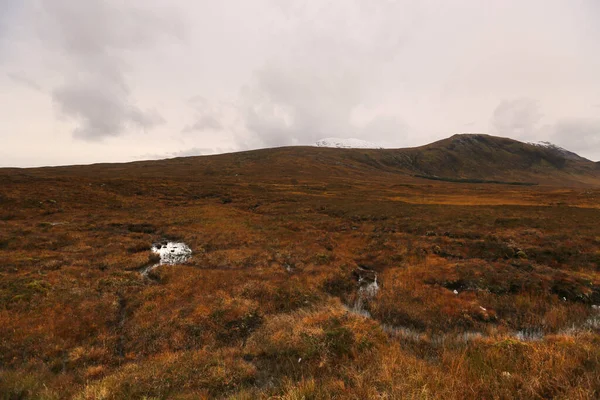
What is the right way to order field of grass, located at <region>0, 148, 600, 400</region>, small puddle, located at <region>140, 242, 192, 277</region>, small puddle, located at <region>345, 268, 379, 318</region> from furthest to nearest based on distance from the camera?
small puddle, located at <region>140, 242, 192, 277</region>, small puddle, located at <region>345, 268, 379, 318</region>, field of grass, located at <region>0, 148, 600, 400</region>

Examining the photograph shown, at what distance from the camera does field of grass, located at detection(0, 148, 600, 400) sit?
7922mm

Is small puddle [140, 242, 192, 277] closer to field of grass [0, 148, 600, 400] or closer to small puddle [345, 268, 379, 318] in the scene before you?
field of grass [0, 148, 600, 400]

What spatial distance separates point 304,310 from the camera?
15312 millimetres

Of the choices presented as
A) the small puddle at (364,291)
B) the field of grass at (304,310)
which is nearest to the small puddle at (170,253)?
the field of grass at (304,310)

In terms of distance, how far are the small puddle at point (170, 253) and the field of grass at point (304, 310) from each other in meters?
1.09

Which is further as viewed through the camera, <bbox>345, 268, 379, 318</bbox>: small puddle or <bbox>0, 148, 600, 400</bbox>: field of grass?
<bbox>345, 268, 379, 318</bbox>: small puddle

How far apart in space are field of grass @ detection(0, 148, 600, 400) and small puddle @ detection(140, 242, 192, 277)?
109 cm

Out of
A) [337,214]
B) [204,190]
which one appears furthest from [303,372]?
[204,190]

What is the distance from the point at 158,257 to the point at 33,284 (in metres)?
9.09

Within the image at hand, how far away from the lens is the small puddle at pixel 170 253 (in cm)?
2337

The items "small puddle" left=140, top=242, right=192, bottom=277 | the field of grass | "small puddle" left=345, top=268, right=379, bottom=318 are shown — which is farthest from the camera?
"small puddle" left=140, top=242, right=192, bottom=277

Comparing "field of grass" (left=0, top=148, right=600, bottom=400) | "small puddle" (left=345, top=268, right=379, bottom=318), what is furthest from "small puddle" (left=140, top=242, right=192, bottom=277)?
"small puddle" (left=345, top=268, right=379, bottom=318)

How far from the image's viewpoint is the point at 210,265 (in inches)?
924

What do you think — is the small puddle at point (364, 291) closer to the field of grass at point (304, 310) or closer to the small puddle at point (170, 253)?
the field of grass at point (304, 310)
